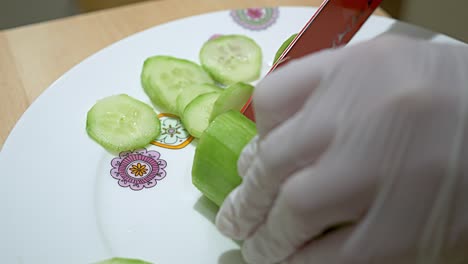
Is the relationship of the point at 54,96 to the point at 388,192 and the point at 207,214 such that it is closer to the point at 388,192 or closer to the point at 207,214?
the point at 207,214

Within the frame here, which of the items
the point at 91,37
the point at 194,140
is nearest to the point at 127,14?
the point at 91,37

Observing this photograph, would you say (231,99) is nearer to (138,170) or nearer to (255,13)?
(138,170)

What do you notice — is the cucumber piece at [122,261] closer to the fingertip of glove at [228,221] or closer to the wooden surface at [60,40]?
the fingertip of glove at [228,221]

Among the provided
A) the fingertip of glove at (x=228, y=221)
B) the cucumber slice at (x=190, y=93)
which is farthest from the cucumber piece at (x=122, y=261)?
the cucumber slice at (x=190, y=93)

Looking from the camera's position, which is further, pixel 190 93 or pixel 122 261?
pixel 190 93

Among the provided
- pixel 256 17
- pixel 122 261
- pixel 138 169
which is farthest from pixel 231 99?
pixel 256 17

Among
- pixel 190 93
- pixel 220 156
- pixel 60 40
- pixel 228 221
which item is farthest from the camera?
pixel 60 40
